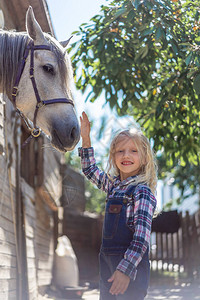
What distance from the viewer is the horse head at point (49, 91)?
8.73 feet

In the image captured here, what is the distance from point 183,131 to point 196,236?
7.47 metres

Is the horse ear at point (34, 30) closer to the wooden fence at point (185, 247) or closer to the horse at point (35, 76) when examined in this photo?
the horse at point (35, 76)

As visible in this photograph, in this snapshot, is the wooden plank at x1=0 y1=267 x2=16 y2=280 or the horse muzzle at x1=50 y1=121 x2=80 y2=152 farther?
the wooden plank at x1=0 y1=267 x2=16 y2=280

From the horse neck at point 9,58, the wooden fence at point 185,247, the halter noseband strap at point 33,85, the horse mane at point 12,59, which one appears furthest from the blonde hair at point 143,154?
the wooden fence at point 185,247

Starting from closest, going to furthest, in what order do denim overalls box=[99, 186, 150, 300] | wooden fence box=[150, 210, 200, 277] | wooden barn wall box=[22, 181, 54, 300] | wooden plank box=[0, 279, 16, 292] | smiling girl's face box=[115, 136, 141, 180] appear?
denim overalls box=[99, 186, 150, 300] < smiling girl's face box=[115, 136, 141, 180] < wooden plank box=[0, 279, 16, 292] < wooden barn wall box=[22, 181, 54, 300] < wooden fence box=[150, 210, 200, 277]

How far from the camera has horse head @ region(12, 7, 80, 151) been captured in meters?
2.66

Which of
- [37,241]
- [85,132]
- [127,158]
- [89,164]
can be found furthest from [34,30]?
[37,241]

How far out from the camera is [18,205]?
5.13m

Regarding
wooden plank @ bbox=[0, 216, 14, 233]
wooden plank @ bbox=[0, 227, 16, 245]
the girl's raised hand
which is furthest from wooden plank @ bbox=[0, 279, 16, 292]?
the girl's raised hand

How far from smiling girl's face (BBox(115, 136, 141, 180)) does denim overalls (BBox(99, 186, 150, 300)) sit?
0.23 metres

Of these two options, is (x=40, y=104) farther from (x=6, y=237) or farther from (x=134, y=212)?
(x=6, y=237)

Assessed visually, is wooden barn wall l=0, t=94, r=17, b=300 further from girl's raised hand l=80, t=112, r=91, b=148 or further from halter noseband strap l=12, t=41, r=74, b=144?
girl's raised hand l=80, t=112, r=91, b=148

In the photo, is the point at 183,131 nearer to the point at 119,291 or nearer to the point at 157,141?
the point at 157,141

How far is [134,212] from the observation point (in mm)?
2316
